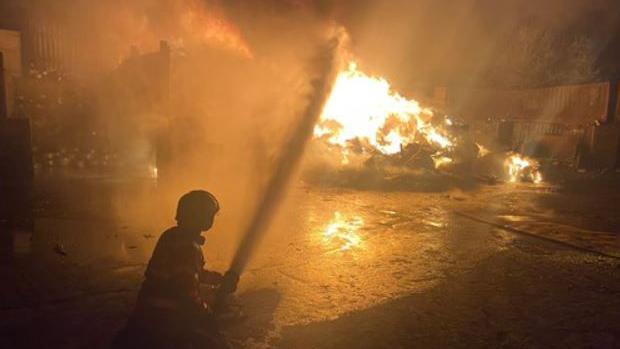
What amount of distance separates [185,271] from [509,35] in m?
39.6

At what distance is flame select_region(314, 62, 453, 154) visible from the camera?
633 inches

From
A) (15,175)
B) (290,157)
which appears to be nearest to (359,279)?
(15,175)

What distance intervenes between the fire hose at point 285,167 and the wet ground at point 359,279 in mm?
237

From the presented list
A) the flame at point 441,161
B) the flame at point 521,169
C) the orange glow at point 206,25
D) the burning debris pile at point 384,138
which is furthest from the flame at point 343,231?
the orange glow at point 206,25

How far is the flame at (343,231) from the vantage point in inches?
256

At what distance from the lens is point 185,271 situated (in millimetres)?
2963

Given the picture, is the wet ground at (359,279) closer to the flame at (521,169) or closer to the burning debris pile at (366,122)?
the flame at (521,169)

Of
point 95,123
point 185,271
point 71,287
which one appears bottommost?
point 71,287

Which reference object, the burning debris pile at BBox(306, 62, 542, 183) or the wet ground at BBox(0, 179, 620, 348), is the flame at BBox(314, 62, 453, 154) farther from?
the wet ground at BBox(0, 179, 620, 348)

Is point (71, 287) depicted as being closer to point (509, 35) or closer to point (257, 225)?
point (257, 225)

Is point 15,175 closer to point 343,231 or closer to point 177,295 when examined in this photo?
point 343,231

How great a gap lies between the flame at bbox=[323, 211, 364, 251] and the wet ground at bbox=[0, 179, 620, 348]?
0.03 m

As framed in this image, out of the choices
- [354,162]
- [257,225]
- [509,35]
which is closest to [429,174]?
[354,162]

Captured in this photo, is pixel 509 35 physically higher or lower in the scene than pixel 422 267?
higher
